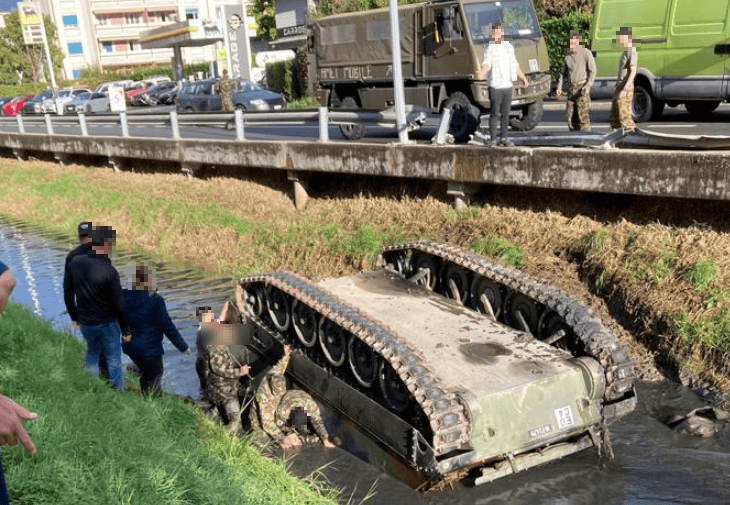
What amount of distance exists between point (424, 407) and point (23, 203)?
742 inches

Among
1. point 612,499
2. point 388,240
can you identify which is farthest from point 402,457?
point 388,240

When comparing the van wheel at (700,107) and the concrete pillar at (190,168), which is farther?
the concrete pillar at (190,168)

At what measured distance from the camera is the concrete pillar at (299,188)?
14.3 meters

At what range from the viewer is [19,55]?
68.6 metres

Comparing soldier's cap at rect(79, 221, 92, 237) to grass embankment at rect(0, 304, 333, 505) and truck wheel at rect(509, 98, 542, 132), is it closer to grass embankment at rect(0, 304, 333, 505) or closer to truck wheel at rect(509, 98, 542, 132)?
grass embankment at rect(0, 304, 333, 505)

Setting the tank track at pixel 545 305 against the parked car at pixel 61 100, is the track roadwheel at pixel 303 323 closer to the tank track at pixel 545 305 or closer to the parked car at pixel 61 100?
the tank track at pixel 545 305

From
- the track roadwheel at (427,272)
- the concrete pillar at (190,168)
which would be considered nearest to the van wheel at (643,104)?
the track roadwheel at (427,272)

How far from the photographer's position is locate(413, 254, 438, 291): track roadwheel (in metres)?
8.77

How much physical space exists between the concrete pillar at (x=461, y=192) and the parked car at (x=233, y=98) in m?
15.6

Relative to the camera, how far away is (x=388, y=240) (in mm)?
11461

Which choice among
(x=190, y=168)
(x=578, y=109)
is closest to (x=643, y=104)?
(x=578, y=109)

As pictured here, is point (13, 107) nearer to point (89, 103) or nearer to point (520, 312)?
point (89, 103)

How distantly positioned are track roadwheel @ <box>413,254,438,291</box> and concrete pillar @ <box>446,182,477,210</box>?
2.45 metres

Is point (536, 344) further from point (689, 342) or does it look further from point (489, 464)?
point (689, 342)
